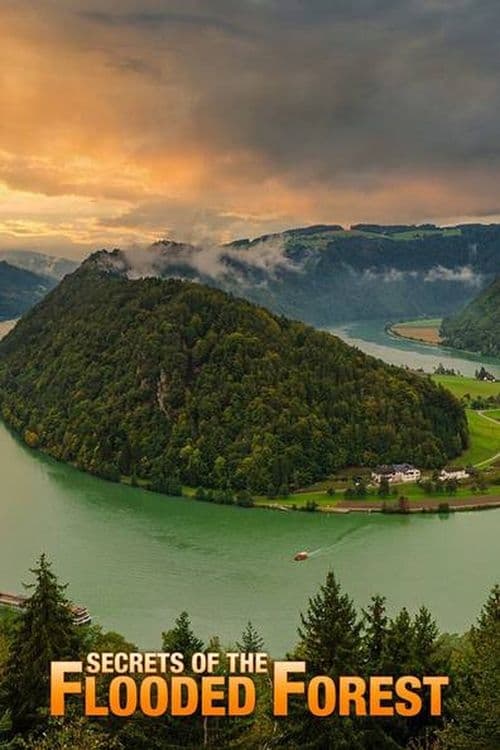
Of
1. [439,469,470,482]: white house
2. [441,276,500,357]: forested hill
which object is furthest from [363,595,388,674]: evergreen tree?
[441,276,500,357]: forested hill

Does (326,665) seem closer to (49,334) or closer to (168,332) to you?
(168,332)

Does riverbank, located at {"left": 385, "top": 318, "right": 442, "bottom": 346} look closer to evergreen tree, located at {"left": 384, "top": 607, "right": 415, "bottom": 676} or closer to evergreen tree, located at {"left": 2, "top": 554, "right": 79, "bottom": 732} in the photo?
evergreen tree, located at {"left": 384, "top": 607, "right": 415, "bottom": 676}

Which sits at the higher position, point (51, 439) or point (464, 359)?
point (464, 359)

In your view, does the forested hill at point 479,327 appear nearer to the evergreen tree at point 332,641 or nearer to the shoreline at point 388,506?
the shoreline at point 388,506

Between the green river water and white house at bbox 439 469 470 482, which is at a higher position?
white house at bbox 439 469 470 482

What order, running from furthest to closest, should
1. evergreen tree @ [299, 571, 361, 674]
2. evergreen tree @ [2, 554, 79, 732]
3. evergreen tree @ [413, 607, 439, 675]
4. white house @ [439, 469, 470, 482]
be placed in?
white house @ [439, 469, 470, 482], evergreen tree @ [413, 607, 439, 675], evergreen tree @ [2, 554, 79, 732], evergreen tree @ [299, 571, 361, 674]

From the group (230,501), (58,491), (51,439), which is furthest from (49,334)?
(230,501)

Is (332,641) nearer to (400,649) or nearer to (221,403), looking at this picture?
(400,649)
